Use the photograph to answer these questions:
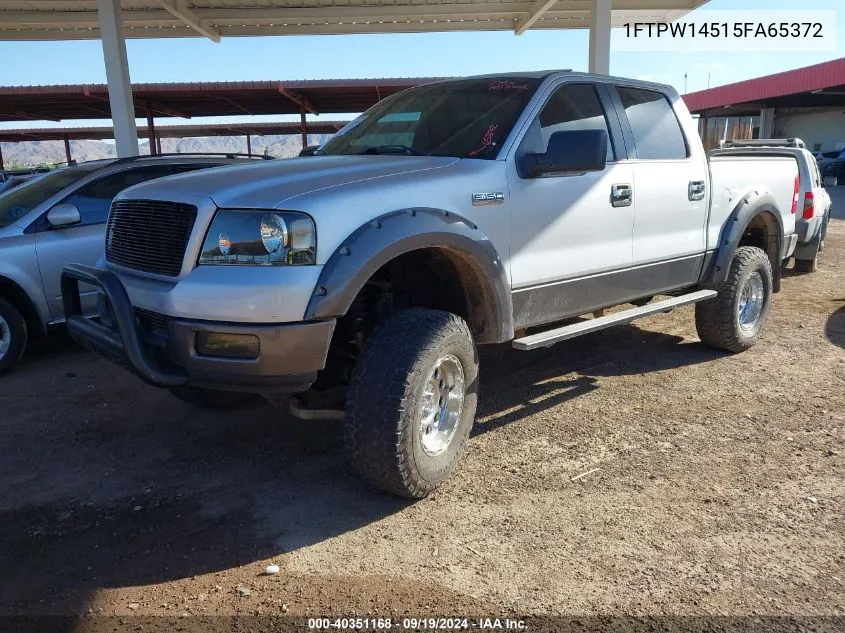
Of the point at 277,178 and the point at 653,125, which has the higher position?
the point at 653,125

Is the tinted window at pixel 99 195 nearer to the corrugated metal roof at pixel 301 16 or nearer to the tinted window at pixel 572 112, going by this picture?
the tinted window at pixel 572 112

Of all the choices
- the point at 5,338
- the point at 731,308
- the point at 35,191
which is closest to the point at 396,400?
the point at 731,308

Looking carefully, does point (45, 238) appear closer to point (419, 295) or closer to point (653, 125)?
point (419, 295)

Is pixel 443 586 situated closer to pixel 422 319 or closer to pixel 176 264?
pixel 422 319

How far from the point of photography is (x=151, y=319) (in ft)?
10.6

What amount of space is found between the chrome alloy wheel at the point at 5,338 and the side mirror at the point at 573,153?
15.0ft

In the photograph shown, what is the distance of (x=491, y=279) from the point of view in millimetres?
3617

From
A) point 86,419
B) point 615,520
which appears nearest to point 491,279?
point 615,520

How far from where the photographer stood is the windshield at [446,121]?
13.0ft

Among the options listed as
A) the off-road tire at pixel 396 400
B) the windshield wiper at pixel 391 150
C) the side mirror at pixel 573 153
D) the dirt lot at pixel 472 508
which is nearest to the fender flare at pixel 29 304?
the dirt lot at pixel 472 508

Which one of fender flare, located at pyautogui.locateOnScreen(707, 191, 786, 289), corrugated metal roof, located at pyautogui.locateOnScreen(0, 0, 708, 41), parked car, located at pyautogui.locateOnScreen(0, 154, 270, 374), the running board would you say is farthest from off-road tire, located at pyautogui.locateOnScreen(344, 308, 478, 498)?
corrugated metal roof, located at pyautogui.locateOnScreen(0, 0, 708, 41)

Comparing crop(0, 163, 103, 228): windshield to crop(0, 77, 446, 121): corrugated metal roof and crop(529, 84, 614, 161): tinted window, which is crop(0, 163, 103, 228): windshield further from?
crop(0, 77, 446, 121): corrugated metal roof

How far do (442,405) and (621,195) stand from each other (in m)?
1.93

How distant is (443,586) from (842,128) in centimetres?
4417
